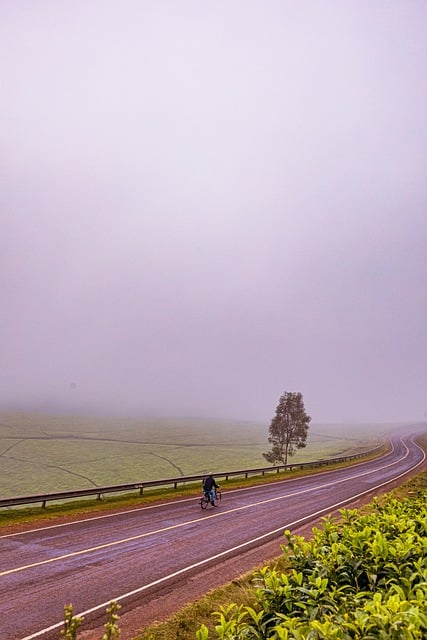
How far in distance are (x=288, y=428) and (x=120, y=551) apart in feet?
144

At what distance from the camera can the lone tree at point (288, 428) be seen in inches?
2146

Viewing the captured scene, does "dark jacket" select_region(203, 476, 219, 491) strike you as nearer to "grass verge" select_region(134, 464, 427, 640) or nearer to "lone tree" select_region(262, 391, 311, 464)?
"grass verge" select_region(134, 464, 427, 640)

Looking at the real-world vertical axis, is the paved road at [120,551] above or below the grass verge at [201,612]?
below

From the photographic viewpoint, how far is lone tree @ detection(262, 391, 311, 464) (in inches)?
2146

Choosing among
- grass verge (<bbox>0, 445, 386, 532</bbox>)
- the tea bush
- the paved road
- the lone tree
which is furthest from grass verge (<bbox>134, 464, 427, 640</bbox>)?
the lone tree

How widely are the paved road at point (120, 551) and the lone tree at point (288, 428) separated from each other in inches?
1175

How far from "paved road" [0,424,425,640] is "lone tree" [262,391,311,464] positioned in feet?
97.9

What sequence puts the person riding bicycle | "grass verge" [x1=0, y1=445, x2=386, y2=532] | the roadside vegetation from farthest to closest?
the person riding bicycle → "grass verge" [x1=0, y1=445, x2=386, y2=532] → the roadside vegetation

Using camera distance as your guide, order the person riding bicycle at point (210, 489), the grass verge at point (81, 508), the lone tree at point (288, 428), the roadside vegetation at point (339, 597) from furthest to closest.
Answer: the lone tree at point (288, 428) < the person riding bicycle at point (210, 489) < the grass verge at point (81, 508) < the roadside vegetation at point (339, 597)

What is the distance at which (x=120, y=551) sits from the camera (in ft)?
45.2

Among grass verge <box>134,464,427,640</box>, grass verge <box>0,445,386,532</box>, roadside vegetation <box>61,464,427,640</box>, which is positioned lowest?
grass verge <box>0,445,386,532</box>

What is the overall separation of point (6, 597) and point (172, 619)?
4.30m

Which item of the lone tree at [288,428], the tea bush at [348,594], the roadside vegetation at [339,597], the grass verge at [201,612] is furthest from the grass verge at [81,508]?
the lone tree at [288,428]

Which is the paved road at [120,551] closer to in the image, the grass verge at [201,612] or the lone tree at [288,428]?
the grass verge at [201,612]
